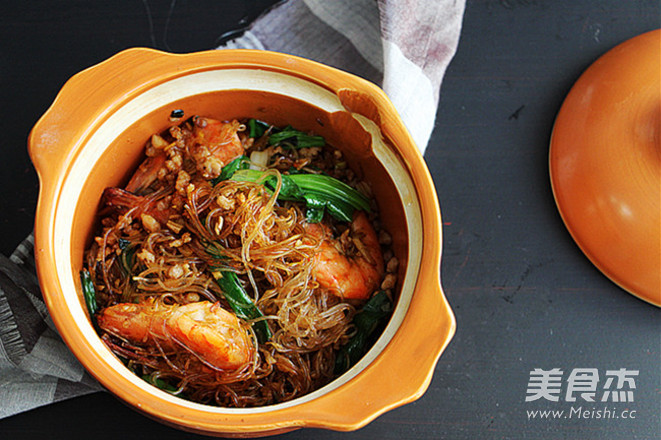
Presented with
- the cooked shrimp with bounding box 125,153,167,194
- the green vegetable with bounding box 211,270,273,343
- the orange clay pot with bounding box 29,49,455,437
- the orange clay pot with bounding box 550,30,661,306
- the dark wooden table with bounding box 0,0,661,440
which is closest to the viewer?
the orange clay pot with bounding box 29,49,455,437

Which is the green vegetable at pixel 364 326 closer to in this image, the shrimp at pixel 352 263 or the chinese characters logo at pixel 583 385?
the shrimp at pixel 352 263

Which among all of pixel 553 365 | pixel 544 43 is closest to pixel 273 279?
pixel 553 365

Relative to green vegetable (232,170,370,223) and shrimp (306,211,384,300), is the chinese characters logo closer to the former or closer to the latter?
shrimp (306,211,384,300)

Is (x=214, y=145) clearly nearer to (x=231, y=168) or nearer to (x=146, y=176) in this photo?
(x=231, y=168)

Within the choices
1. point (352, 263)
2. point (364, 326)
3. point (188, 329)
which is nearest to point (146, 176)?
point (188, 329)

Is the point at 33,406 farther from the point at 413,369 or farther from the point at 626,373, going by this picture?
the point at 626,373

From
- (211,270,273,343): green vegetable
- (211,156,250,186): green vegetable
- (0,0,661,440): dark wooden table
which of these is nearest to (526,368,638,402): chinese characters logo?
(0,0,661,440): dark wooden table
